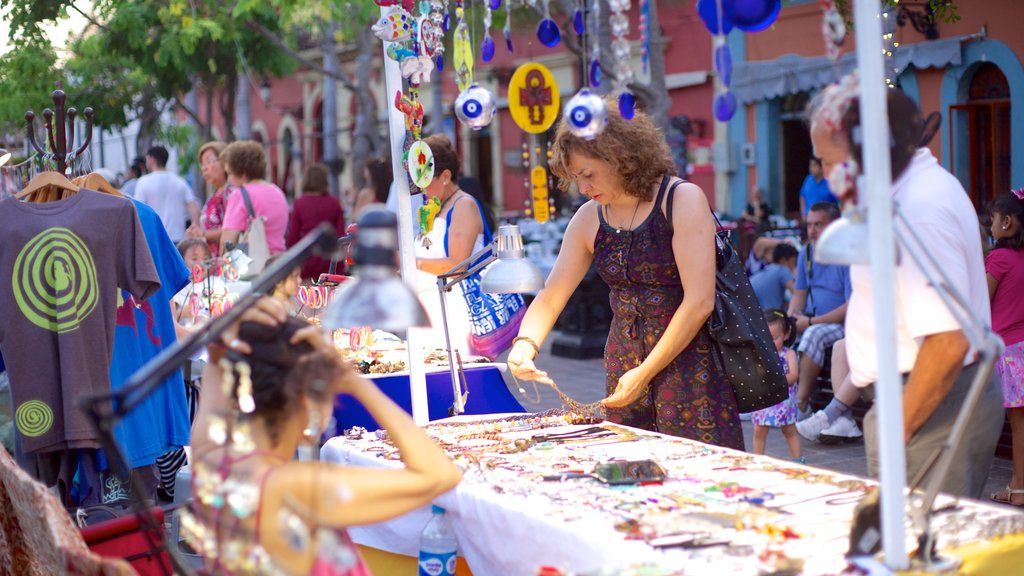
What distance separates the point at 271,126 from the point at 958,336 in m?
30.3

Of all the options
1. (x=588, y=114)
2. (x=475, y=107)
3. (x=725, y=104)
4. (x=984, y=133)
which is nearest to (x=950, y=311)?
(x=725, y=104)

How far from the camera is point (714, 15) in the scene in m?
2.64

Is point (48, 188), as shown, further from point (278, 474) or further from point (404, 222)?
point (278, 474)

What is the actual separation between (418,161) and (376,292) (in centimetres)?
176

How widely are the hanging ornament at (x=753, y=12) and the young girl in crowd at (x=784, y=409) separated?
2.95 meters

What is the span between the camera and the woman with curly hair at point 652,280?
3354mm

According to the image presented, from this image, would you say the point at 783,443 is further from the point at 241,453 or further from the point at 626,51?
the point at 241,453

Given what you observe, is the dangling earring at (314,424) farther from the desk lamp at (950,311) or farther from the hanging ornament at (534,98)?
the hanging ornament at (534,98)

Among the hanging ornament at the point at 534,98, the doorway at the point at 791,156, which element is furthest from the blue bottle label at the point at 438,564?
the doorway at the point at 791,156

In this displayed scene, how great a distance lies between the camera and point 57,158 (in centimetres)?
418

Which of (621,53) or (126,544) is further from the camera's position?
(126,544)

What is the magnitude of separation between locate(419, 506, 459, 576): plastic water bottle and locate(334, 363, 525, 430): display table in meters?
1.37

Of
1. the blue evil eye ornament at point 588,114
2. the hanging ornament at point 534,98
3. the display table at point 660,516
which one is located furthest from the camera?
the hanging ornament at point 534,98

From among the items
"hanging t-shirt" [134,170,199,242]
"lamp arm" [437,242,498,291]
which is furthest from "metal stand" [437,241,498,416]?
"hanging t-shirt" [134,170,199,242]
